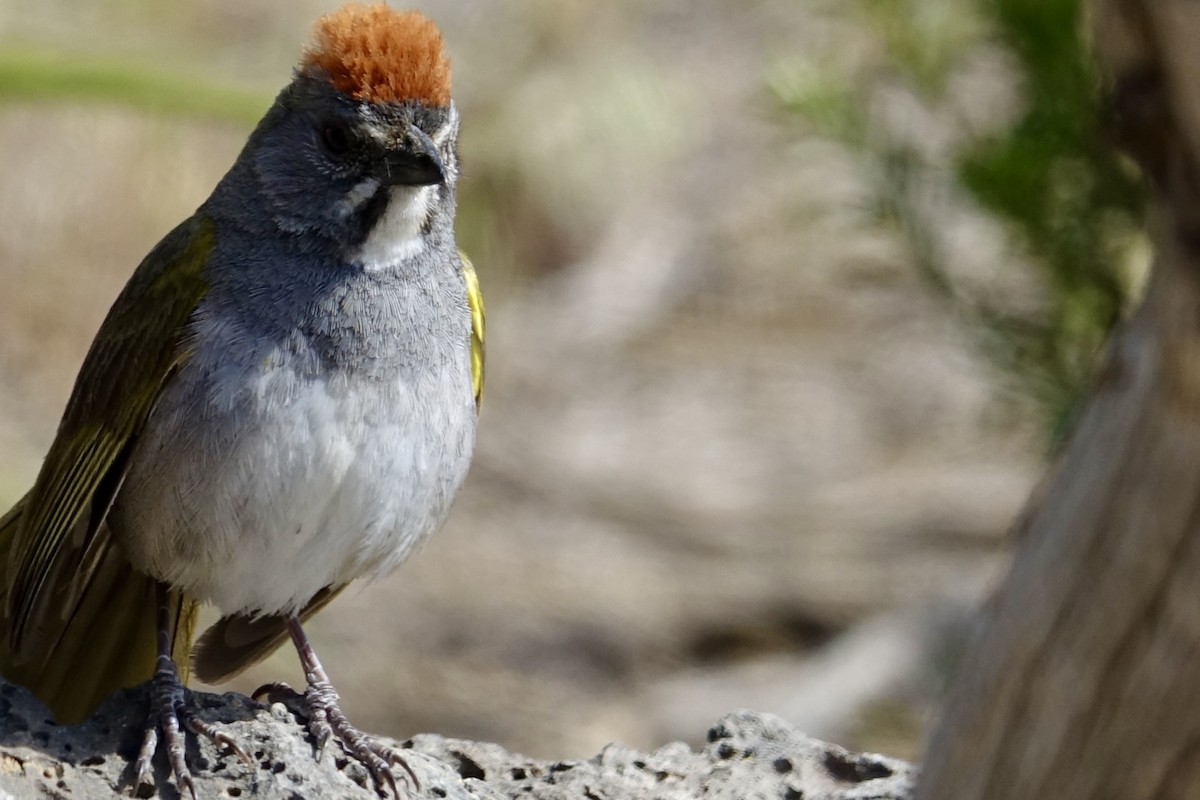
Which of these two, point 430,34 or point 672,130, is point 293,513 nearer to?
point 430,34

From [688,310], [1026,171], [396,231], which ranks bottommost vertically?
[396,231]

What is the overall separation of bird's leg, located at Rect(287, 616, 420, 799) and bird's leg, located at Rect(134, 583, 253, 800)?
0.80 ft

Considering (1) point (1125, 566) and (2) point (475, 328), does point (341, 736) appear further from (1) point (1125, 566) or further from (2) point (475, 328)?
(1) point (1125, 566)

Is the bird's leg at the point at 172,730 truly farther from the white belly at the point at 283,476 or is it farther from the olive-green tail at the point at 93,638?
the olive-green tail at the point at 93,638

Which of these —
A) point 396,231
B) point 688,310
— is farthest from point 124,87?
point 688,310

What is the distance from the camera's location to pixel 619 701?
27.4 feet

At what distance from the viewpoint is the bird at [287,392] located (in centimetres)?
380

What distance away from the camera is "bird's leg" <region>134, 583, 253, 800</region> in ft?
11.5

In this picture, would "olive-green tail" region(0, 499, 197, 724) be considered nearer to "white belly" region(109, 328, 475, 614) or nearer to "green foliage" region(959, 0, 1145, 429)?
"white belly" region(109, 328, 475, 614)

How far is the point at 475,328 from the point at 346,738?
A: 45.6 inches

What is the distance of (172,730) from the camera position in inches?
141

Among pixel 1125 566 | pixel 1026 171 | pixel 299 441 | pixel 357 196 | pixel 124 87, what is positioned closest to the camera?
pixel 1125 566

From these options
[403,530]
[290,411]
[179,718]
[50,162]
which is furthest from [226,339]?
[50,162]

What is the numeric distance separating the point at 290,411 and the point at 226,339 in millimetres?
256
